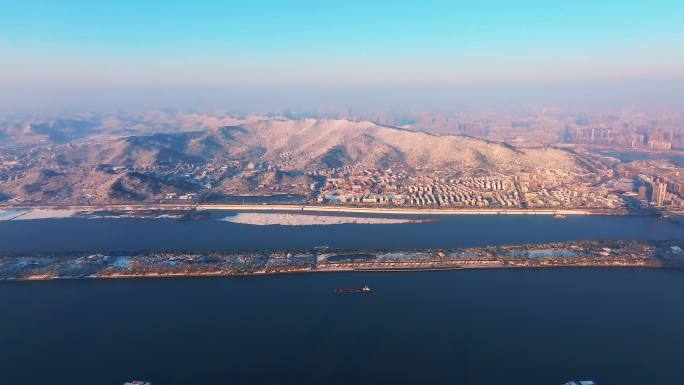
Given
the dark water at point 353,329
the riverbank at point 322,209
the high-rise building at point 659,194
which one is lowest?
the dark water at point 353,329

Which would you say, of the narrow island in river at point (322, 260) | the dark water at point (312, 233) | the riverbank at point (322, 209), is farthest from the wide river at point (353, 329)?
the riverbank at point (322, 209)

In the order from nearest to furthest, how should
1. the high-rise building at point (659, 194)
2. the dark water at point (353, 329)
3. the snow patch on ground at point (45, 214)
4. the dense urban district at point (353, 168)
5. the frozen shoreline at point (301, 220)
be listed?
the dark water at point (353, 329) < the frozen shoreline at point (301, 220) < the snow patch on ground at point (45, 214) < the high-rise building at point (659, 194) < the dense urban district at point (353, 168)

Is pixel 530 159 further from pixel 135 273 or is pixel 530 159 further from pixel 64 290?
pixel 64 290

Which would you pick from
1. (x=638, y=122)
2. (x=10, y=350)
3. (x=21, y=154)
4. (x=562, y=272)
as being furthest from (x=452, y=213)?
(x=638, y=122)

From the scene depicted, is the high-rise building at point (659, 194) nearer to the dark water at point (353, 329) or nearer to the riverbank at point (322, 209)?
the riverbank at point (322, 209)

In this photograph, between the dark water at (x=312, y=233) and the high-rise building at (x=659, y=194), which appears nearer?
the dark water at (x=312, y=233)

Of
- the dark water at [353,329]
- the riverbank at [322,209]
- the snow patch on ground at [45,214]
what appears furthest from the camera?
the riverbank at [322,209]

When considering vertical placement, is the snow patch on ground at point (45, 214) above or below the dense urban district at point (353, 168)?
below
